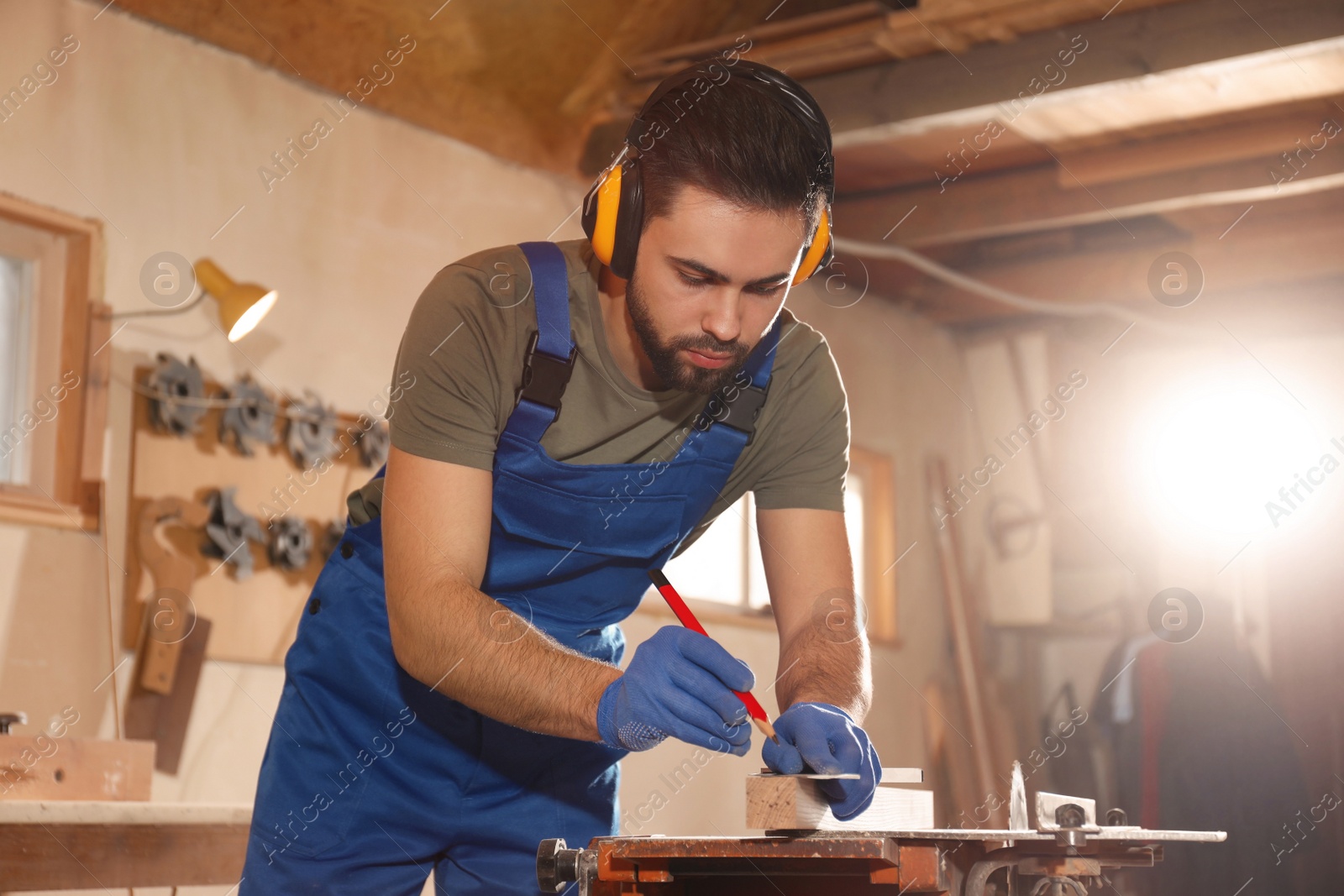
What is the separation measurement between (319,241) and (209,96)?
1.61ft

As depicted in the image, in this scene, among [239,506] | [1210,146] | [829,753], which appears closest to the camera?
[829,753]

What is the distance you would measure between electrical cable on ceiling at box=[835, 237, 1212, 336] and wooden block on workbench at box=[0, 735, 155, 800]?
11.7 feet

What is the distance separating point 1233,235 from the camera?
5.34 meters

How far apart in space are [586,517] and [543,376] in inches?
8.2

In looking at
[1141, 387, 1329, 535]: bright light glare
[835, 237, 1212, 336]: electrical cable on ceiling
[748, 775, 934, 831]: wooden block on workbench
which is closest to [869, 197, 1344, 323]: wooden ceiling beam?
[835, 237, 1212, 336]: electrical cable on ceiling

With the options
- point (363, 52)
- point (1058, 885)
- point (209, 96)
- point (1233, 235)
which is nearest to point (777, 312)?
point (1058, 885)

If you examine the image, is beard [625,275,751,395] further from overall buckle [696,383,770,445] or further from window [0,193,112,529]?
window [0,193,112,529]

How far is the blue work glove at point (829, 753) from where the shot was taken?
1343 mm

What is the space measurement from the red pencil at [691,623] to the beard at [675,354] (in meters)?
0.27

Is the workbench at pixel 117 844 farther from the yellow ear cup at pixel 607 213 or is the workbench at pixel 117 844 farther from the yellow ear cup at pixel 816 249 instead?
the yellow ear cup at pixel 816 249

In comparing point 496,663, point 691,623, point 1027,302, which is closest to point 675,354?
point 691,623

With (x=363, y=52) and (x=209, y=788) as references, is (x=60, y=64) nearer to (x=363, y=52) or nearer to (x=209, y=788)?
(x=363, y=52)

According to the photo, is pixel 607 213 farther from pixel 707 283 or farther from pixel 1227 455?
pixel 1227 455

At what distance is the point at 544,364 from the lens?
A: 1650mm
